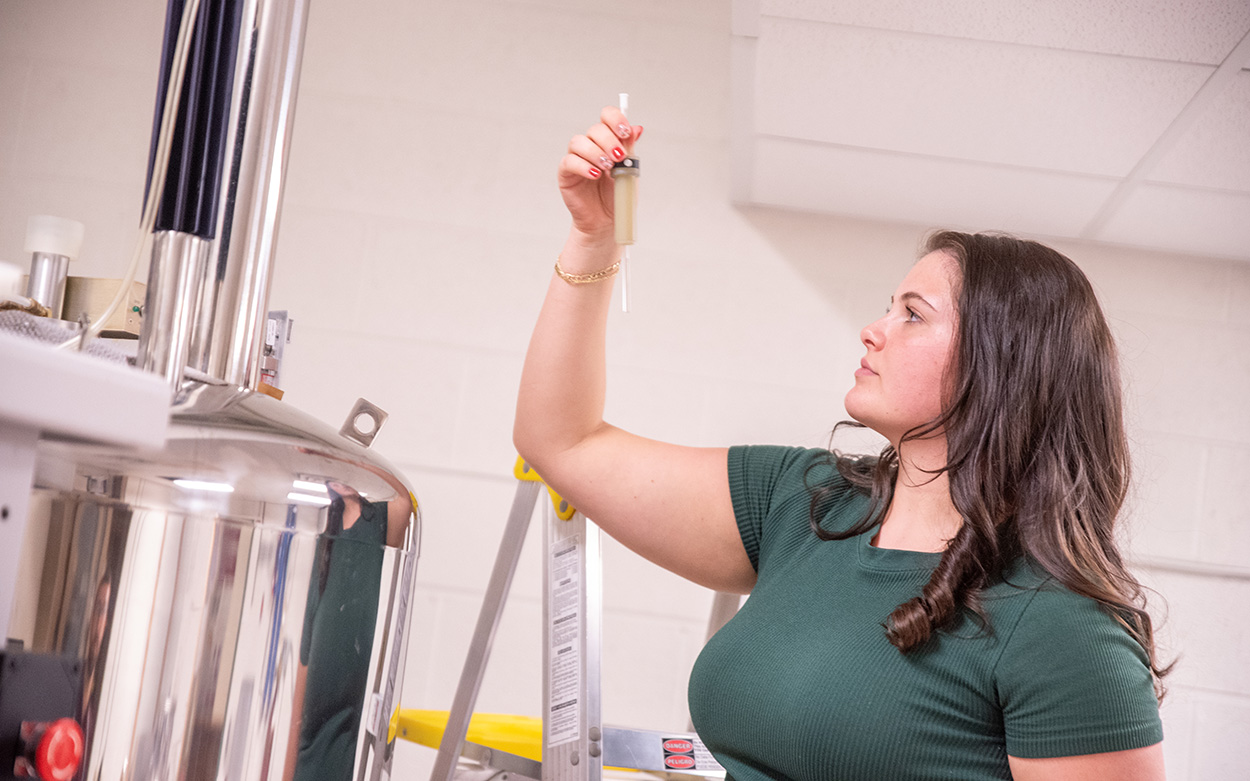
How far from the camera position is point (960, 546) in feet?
3.10

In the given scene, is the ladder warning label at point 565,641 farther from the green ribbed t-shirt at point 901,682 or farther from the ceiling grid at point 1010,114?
the ceiling grid at point 1010,114

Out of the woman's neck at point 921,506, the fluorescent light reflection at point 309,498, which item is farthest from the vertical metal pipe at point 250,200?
the woman's neck at point 921,506

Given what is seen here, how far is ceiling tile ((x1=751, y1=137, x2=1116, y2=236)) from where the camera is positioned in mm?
1767

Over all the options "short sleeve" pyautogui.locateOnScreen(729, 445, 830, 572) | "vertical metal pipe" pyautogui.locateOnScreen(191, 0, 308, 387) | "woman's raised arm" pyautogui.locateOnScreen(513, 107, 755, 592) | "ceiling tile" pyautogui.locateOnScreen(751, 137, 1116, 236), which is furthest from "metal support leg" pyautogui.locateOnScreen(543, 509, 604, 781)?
"ceiling tile" pyautogui.locateOnScreen(751, 137, 1116, 236)

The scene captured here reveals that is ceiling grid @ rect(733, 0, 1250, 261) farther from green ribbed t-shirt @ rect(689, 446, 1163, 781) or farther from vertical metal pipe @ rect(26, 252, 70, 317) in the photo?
vertical metal pipe @ rect(26, 252, 70, 317)

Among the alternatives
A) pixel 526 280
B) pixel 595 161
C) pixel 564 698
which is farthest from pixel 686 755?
pixel 526 280

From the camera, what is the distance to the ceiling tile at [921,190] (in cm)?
177

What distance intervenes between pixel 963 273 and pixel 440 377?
129 centimetres

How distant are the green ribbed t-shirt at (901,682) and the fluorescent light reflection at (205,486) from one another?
564 mm

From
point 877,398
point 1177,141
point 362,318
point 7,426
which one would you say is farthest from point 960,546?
point 362,318

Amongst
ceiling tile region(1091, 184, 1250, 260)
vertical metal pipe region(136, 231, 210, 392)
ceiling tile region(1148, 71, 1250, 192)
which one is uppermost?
ceiling tile region(1148, 71, 1250, 192)

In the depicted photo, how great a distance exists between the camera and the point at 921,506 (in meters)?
1.06

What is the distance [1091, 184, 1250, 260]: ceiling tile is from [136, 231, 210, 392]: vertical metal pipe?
1.66 meters

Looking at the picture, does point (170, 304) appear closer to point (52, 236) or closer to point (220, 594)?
point (220, 594)
